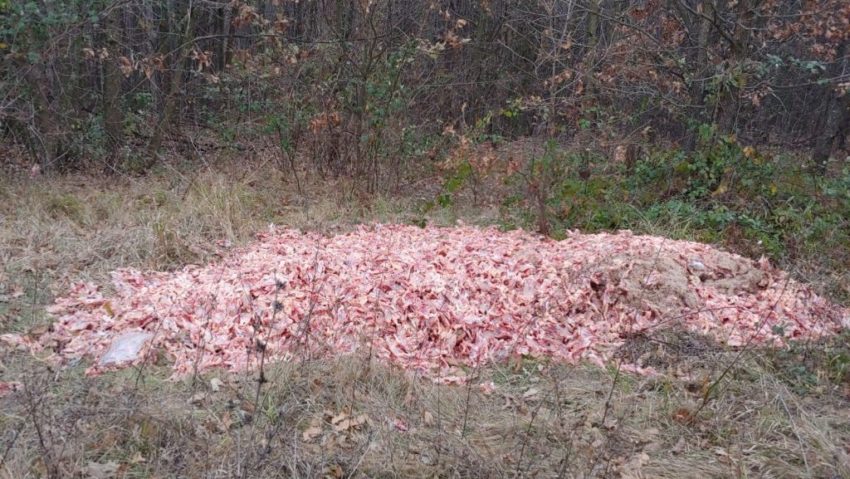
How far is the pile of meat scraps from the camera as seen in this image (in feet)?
14.4

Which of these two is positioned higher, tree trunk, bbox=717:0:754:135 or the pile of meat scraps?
tree trunk, bbox=717:0:754:135

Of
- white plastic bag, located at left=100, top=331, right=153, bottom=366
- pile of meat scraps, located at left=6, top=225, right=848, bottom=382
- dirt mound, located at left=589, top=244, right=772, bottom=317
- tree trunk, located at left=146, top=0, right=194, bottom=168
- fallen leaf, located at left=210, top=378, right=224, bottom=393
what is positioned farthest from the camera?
tree trunk, located at left=146, top=0, right=194, bottom=168

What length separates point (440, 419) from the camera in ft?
11.8

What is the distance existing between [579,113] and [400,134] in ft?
8.24

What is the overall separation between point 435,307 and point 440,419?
1.34 meters

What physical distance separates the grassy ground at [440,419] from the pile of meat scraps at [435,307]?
0.73 feet

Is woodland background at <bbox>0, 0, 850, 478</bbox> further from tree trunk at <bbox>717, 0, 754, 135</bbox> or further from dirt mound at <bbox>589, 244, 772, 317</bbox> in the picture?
dirt mound at <bbox>589, 244, 772, 317</bbox>

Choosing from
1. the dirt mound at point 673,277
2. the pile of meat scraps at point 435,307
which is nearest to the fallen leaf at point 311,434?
the pile of meat scraps at point 435,307

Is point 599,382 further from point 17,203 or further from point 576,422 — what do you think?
point 17,203

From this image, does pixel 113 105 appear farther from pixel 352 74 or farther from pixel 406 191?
pixel 406 191

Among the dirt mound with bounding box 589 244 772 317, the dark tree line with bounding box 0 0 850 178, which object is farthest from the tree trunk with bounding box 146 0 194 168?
the dirt mound with bounding box 589 244 772 317

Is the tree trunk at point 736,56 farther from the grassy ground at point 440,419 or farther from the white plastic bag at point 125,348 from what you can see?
the white plastic bag at point 125,348

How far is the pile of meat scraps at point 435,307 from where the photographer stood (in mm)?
4395

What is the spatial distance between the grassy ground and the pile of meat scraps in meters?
0.22
